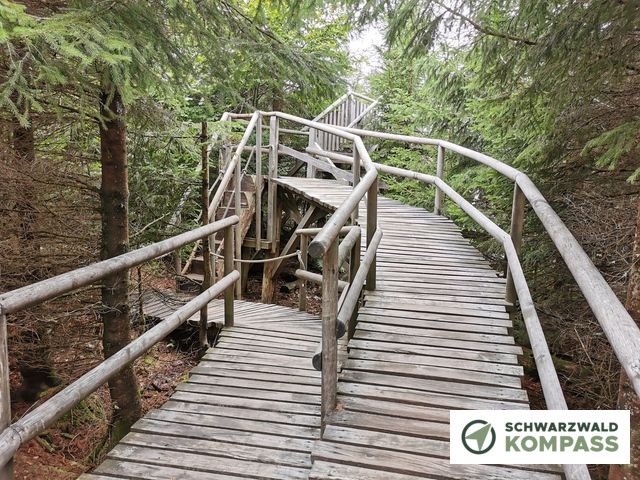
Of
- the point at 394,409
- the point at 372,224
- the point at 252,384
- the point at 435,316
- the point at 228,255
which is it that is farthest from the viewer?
the point at 228,255

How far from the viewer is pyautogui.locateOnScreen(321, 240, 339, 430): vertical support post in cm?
242

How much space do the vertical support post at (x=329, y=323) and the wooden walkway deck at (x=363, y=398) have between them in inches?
4.2

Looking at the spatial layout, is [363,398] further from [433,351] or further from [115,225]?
[115,225]

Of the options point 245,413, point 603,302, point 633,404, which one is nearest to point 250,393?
point 245,413

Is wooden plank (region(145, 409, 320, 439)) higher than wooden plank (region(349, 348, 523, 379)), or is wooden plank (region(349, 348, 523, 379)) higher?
wooden plank (region(349, 348, 523, 379))

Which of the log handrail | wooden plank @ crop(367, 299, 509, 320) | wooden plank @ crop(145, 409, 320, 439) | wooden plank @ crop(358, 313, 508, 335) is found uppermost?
the log handrail

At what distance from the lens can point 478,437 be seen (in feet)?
7.11

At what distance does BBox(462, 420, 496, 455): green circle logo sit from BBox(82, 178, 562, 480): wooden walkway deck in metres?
0.10

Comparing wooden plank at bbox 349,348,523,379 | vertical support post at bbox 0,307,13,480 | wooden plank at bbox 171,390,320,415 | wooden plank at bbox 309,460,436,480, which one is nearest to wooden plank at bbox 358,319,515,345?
wooden plank at bbox 349,348,523,379

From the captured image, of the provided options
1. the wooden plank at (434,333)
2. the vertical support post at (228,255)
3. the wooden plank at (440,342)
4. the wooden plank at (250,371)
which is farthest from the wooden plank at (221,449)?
the vertical support post at (228,255)

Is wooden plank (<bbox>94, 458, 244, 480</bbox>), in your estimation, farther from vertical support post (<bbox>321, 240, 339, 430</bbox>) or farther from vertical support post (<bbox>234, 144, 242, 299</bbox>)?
vertical support post (<bbox>234, 144, 242, 299</bbox>)

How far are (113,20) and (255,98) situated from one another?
10.9 metres

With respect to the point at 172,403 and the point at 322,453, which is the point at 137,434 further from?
the point at 322,453

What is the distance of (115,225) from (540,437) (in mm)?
3215
